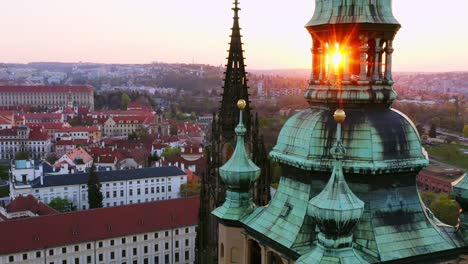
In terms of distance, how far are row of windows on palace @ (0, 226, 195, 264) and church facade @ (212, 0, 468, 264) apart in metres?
39.5

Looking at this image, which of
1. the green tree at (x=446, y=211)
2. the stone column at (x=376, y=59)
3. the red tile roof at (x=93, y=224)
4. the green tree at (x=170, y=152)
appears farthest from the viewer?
the green tree at (x=170, y=152)

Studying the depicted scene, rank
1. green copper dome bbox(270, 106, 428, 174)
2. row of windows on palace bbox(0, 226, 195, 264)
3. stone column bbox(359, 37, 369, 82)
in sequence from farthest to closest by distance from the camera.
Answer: row of windows on palace bbox(0, 226, 195, 264) < stone column bbox(359, 37, 369, 82) < green copper dome bbox(270, 106, 428, 174)

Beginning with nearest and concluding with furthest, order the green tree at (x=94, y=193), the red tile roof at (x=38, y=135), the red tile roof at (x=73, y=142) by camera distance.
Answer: the green tree at (x=94, y=193) → the red tile roof at (x=73, y=142) → the red tile roof at (x=38, y=135)

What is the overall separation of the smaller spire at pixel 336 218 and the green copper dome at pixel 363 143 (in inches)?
41.4

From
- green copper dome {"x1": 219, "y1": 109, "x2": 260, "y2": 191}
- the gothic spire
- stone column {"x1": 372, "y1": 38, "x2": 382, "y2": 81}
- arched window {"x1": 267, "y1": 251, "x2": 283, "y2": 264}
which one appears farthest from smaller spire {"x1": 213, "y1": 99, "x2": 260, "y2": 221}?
the gothic spire

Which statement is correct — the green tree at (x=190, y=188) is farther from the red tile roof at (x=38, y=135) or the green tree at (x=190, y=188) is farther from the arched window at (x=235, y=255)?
the arched window at (x=235, y=255)

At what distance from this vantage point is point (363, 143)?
10.2 metres

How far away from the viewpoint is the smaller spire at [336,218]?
8.89 m

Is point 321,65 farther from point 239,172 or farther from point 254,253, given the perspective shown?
point 254,253

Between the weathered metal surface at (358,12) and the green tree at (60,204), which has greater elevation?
the weathered metal surface at (358,12)

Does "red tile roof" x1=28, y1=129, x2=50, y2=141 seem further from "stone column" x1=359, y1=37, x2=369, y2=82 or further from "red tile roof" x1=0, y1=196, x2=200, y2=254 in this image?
"stone column" x1=359, y1=37, x2=369, y2=82

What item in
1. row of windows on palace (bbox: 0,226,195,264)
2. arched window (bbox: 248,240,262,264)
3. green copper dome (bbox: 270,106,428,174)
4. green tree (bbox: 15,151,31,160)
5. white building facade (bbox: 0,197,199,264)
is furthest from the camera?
green tree (bbox: 15,151,31,160)

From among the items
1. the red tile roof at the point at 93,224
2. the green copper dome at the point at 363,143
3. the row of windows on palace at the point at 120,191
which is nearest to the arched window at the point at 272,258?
the green copper dome at the point at 363,143

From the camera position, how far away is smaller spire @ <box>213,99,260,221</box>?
1253cm
